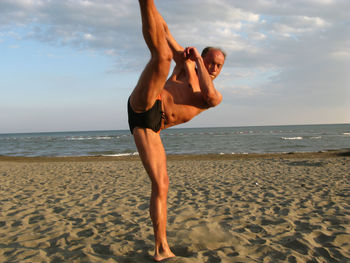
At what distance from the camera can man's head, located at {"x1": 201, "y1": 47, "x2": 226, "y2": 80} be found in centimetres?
274

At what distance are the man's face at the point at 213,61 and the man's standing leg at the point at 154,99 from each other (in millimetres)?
641

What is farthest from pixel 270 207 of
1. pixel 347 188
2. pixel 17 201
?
pixel 17 201

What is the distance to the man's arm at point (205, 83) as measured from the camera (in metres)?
2.48

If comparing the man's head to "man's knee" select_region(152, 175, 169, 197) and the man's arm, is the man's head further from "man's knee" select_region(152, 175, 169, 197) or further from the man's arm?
"man's knee" select_region(152, 175, 169, 197)

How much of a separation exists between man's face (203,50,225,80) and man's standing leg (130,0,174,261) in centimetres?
64

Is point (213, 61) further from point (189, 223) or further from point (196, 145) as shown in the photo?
point (196, 145)

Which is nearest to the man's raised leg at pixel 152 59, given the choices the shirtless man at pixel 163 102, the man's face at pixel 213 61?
the shirtless man at pixel 163 102

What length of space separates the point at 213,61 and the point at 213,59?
0.06 ft

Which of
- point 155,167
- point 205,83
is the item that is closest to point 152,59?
point 205,83

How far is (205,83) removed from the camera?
2477mm

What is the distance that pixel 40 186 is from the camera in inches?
311

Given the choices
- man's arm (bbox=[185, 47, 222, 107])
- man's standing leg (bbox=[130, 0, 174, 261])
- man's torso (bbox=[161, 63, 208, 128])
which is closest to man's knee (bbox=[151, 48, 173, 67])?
man's standing leg (bbox=[130, 0, 174, 261])

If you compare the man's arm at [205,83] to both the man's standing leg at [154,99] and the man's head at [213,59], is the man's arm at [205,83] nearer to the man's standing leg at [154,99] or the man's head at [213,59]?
the man's head at [213,59]

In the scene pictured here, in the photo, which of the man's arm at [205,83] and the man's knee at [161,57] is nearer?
the man's knee at [161,57]
